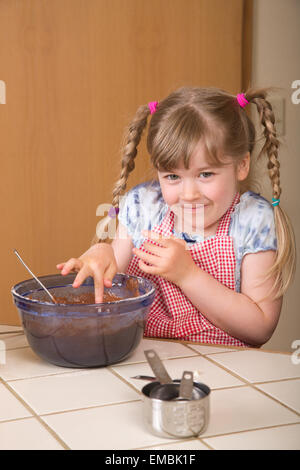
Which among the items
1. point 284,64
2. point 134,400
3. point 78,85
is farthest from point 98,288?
point 284,64

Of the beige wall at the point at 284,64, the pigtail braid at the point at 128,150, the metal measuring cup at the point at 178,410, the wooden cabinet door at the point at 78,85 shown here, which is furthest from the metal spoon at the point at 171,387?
the beige wall at the point at 284,64

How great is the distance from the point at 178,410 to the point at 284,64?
1.85 meters

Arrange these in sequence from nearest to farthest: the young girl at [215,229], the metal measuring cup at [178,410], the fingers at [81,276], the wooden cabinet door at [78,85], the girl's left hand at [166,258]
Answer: the metal measuring cup at [178,410] < the fingers at [81,276] < the girl's left hand at [166,258] < the young girl at [215,229] < the wooden cabinet door at [78,85]

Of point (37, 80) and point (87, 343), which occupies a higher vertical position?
point (37, 80)

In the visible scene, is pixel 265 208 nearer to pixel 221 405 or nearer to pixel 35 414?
pixel 221 405

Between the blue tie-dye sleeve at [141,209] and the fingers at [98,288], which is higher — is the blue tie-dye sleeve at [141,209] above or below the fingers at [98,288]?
above

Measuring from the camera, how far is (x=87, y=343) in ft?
3.34

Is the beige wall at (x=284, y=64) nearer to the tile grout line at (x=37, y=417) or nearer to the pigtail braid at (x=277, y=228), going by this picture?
the pigtail braid at (x=277, y=228)

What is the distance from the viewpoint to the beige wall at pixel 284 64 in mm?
2340

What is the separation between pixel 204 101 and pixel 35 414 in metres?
0.85

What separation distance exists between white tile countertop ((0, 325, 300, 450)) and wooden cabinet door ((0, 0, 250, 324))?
49.8 inches

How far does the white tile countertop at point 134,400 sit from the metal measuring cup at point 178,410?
15 mm
